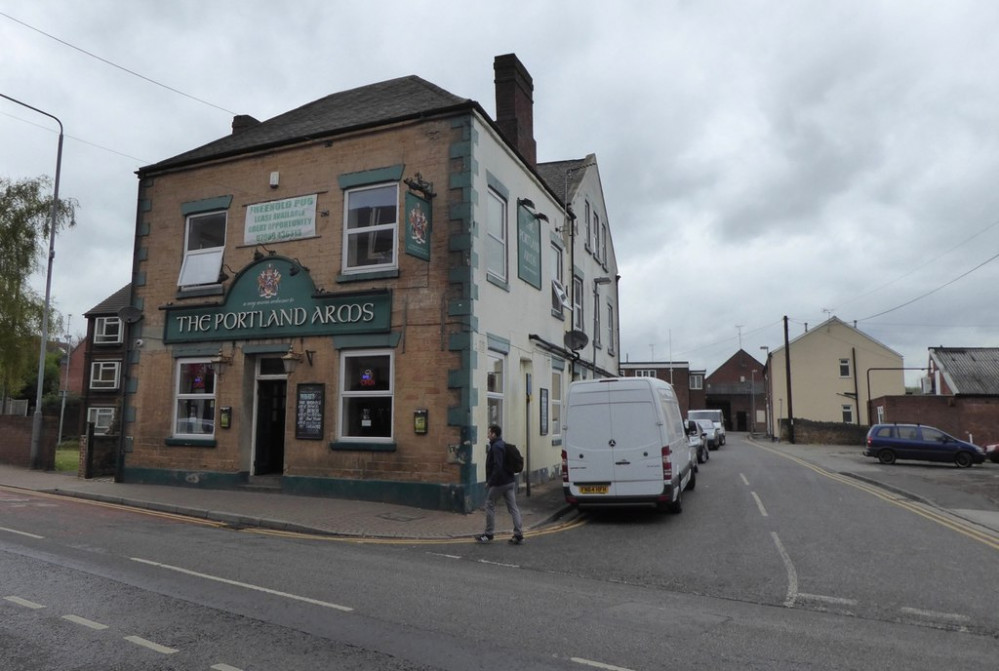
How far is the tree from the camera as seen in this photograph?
2764cm

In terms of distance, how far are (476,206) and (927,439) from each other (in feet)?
74.4

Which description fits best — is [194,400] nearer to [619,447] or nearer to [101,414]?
[619,447]

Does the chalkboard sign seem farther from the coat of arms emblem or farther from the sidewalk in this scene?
the coat of arms emblem

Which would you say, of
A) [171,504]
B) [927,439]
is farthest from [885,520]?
[927,439]

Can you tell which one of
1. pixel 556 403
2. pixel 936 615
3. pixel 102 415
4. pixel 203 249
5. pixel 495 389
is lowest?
pixel 936 615

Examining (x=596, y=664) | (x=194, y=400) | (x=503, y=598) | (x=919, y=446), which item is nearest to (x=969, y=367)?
(x=919, y=446)

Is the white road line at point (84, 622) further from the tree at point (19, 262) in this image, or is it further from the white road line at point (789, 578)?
the tree at point (19, 262)

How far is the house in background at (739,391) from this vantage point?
8106 cm

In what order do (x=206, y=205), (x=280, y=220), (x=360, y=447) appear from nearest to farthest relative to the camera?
(x=360, y=447), (x=280, y=220), (x=206, y=205)

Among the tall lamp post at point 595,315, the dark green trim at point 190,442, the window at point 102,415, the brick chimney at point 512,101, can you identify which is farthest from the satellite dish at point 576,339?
the window at point 102,415

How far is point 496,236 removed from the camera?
15039 mm

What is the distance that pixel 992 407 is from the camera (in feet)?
110

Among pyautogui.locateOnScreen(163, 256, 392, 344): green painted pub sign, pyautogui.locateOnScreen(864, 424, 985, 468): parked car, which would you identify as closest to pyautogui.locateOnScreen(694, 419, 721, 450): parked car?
pyautogui.locateOnScreen(864, 424, 985, 468): parked car

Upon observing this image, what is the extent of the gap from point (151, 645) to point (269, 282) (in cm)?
1074
